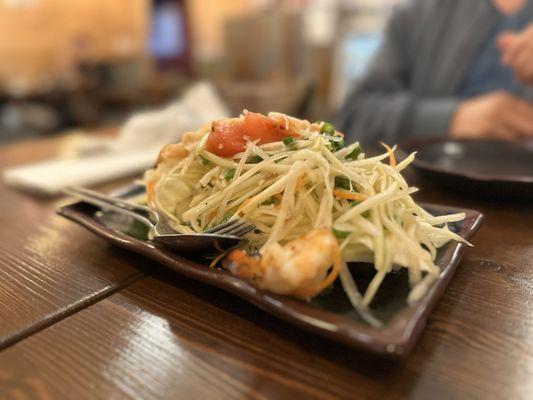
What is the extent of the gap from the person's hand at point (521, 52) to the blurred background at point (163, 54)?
1.37 meters

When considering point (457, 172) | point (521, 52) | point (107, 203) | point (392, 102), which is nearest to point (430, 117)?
point (392, 102)

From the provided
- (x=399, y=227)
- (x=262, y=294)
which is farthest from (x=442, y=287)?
(x=262, y=294)

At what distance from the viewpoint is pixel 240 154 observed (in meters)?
0.74

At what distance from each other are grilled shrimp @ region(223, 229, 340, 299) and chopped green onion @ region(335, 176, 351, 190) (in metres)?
0.15

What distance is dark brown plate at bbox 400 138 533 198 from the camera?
0.97 m

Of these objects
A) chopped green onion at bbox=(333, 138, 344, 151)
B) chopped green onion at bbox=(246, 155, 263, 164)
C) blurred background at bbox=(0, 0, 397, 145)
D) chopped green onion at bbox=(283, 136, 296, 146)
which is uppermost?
chopped green onion at bbox=(283, 136, 296, 146)

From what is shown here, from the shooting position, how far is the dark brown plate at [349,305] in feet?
1.43

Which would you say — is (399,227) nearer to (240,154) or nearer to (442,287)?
(442,287)

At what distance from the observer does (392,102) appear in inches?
78.7

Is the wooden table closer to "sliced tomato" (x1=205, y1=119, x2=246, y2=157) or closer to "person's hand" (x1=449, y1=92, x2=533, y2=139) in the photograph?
"sliced tomato" (x1=205, y1=119, x2=246, y2=157)

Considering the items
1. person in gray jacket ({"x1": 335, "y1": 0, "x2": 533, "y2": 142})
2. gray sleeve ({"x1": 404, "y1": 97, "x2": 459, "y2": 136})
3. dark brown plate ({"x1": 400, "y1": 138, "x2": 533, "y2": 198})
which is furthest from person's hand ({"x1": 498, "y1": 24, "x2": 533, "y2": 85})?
dark brown plate ({"x1": 400, "y1": 138, "x2": 533, "y2": 198})

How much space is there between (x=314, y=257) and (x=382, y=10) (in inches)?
210

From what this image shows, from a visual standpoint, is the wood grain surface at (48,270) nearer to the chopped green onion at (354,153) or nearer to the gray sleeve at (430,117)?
the chopped green onion at (354,153)

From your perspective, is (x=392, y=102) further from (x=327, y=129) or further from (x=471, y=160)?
(x=327, y=129)
